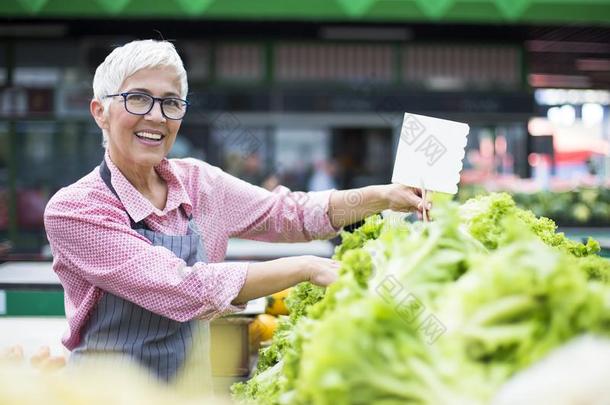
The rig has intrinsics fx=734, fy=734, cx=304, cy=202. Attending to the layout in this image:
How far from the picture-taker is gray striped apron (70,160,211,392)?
2123mm

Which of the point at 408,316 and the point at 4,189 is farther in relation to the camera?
the point at 4,189

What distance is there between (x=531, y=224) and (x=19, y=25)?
8.42m

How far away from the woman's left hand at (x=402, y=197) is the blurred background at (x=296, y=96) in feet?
21.5

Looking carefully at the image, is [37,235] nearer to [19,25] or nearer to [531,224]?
[19,25]

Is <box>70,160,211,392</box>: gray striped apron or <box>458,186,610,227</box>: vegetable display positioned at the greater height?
<box>70,160,211,392</box>: gray striped apron

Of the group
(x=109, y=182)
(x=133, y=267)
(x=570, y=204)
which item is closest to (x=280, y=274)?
(x=133, y=267)

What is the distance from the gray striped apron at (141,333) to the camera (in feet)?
6.97

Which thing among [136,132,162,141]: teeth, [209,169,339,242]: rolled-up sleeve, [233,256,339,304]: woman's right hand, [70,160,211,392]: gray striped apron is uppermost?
[136,132,162,141]: teeth

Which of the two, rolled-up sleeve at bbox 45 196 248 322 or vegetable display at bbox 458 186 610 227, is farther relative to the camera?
vegetable display at bbox 458 186 610 227

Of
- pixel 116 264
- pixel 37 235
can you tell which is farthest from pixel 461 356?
pixel 37 235

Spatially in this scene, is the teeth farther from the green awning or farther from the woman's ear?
the green awning

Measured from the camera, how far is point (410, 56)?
9445 mm

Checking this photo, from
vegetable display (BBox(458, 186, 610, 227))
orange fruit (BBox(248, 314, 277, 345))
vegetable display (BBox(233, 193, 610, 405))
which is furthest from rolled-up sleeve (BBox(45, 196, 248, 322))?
vegetable display (BBox(458, 186, 610, 227))

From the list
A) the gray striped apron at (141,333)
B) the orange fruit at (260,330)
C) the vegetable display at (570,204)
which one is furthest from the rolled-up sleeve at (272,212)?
the vegetable display at (570,204)
